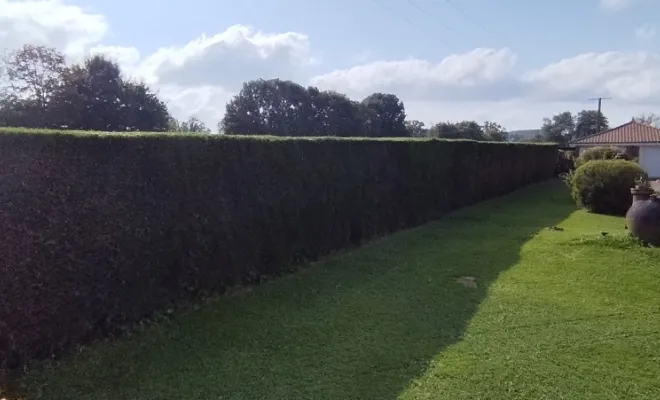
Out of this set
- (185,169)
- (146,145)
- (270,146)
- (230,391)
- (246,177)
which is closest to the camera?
(230,391)

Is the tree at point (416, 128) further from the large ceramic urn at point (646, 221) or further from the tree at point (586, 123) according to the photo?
the large ceramic urn at point (646, 221)

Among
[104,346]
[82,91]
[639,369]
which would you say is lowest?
[639,369]

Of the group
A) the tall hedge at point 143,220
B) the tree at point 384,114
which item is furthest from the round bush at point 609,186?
the tree at point 384,114

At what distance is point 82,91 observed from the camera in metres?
31.1

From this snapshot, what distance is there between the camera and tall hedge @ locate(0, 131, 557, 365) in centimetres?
419

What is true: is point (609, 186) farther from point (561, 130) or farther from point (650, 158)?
point (561, 130)

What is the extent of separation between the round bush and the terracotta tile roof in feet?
83.6

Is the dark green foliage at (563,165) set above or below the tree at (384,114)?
below

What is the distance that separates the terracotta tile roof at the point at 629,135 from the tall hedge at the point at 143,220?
3527cm

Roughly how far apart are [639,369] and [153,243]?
4531 millimetres

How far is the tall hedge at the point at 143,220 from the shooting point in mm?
4188

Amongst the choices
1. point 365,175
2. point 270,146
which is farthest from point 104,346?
point 365,175

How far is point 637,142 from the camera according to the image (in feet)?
123

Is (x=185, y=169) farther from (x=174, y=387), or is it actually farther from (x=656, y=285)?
(x=656, y=285)
